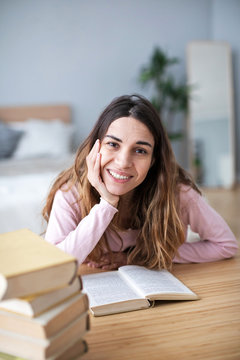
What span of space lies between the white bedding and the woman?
0.49 meters

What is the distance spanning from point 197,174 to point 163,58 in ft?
5.00

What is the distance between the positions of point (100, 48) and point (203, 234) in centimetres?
385

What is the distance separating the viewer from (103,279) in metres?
1.01

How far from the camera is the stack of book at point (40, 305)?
55 cm

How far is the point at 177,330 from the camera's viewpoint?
0.78 metres

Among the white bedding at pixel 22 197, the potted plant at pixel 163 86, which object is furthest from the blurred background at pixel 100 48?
the white bedding at pixel 22 197

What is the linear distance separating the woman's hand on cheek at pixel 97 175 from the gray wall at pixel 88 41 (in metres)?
3.56

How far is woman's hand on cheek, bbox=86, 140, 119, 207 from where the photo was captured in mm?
1100

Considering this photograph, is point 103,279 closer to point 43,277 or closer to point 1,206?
point 43,277

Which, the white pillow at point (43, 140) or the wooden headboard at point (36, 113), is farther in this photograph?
the wooden headboard at point (36, 113)

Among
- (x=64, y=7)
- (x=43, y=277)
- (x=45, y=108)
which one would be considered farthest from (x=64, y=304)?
(x=64, y=7)

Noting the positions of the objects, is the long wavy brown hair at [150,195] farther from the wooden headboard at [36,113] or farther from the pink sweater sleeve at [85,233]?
the wooden headboard at [36,113]

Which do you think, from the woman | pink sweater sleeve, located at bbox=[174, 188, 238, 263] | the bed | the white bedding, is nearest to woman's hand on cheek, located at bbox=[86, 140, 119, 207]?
the woman

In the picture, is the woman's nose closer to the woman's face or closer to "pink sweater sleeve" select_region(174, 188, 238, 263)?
the woman's face
